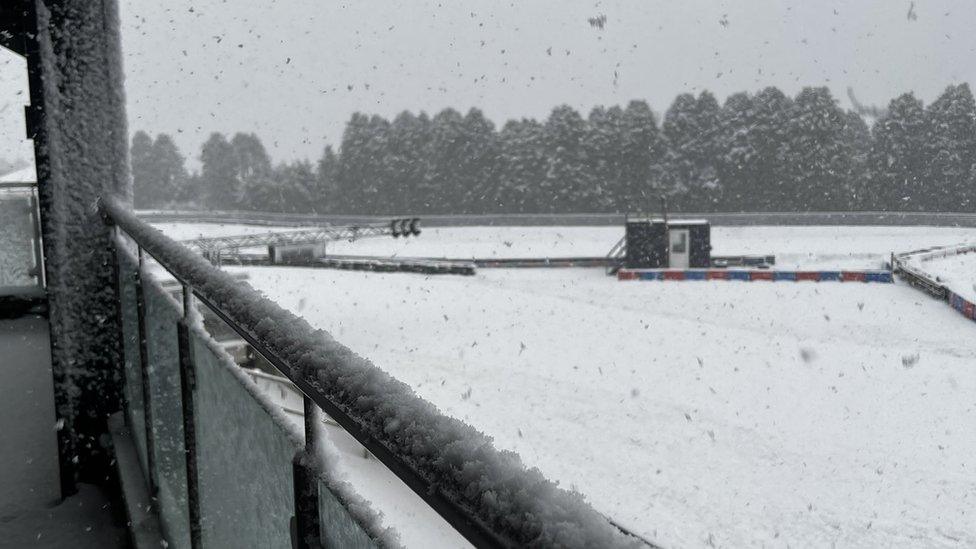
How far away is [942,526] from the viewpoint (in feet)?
31.1

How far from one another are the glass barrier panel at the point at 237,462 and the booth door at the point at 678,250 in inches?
1294

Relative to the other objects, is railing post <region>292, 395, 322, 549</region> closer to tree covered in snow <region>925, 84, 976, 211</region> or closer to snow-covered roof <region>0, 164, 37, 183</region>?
snow-covered roof <region>0, 164, 37, 183</region>

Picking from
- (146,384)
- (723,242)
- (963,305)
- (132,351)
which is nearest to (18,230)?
(132,351)

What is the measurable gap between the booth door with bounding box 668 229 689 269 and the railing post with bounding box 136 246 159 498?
105 ft

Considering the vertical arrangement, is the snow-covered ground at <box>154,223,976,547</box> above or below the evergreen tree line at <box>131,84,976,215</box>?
below

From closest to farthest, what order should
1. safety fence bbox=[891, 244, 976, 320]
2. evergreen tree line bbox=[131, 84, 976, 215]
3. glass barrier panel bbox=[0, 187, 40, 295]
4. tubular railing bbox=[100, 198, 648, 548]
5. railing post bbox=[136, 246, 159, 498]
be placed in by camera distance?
tubular railing bbox=[100, 198, 648, 548]
railing post bbox=[136, 246, 159, 498]
glass barrier panel bbox=[0, 187, 40, 295]
safety fence bbox=[891, 244, 976, 320]
evergreen tree line bbox=[131, 84, 976, 215]

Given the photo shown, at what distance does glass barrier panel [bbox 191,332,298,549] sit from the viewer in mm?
1295

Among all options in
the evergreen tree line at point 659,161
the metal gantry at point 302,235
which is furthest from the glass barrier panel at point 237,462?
the evergreen tree line at point 659,161

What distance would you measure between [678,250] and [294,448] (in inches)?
1328

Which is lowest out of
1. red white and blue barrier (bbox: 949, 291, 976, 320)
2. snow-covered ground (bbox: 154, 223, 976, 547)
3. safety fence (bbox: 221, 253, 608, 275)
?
snow-covered ground (bbox: 154, 223, 976, 547)

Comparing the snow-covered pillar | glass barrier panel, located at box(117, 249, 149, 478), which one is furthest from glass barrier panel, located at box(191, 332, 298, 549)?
the snow-covered pillar

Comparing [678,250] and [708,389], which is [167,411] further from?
[678,250]

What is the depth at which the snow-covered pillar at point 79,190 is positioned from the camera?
11.8 ft

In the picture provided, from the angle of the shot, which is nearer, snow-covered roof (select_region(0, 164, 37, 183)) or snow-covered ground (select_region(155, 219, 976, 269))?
snow-covered roof (select_region(0, 164, 37, 183))
